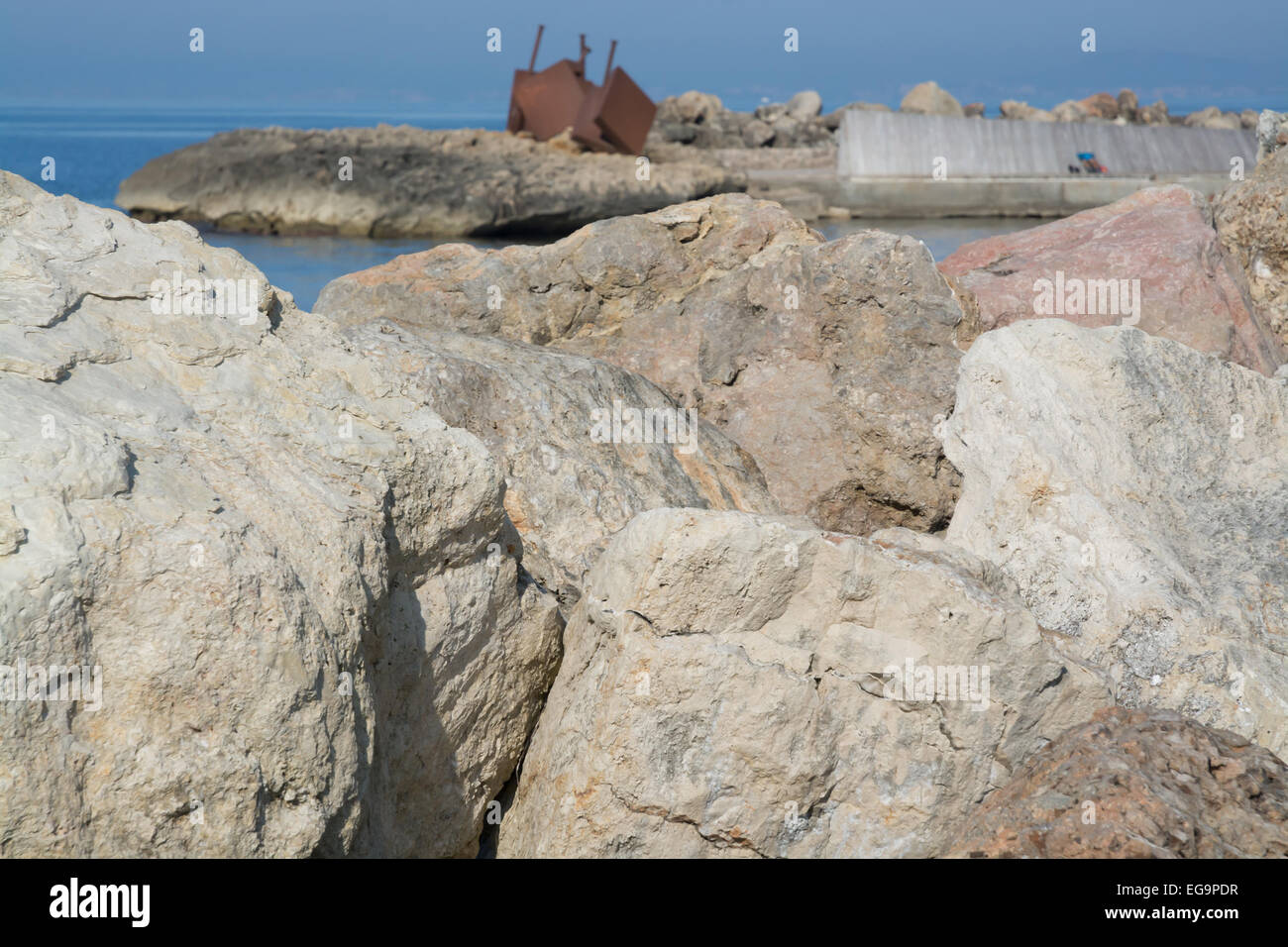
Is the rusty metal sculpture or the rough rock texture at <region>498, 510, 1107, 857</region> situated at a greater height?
the rusty metal sculpture

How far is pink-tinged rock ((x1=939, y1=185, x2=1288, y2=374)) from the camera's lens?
5.59m

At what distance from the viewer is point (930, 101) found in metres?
45.6

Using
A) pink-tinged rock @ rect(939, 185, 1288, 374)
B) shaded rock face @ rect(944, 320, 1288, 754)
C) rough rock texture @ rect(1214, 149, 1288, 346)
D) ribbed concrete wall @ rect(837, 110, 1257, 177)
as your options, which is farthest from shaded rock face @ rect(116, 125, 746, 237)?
shaded rock face @ rect(944, 320, 1288, 754)

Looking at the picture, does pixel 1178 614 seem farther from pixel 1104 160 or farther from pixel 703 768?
pixel 1104 160

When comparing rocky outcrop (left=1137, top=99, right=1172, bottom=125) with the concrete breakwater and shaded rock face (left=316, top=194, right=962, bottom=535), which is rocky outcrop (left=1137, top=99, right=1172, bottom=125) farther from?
shaded rock face (left=316, top=194, right=962, bottom=535)

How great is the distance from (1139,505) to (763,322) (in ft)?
6.67

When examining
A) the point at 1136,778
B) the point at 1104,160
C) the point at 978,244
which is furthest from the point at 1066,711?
the point at 1104,160

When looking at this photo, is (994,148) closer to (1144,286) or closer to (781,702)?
(1144,286)

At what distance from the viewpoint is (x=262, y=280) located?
349cm

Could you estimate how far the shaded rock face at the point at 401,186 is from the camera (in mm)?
31531

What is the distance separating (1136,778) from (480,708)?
1.76m

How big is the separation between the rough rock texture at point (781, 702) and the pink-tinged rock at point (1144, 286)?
8.67 ft

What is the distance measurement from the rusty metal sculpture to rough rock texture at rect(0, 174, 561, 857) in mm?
32981
